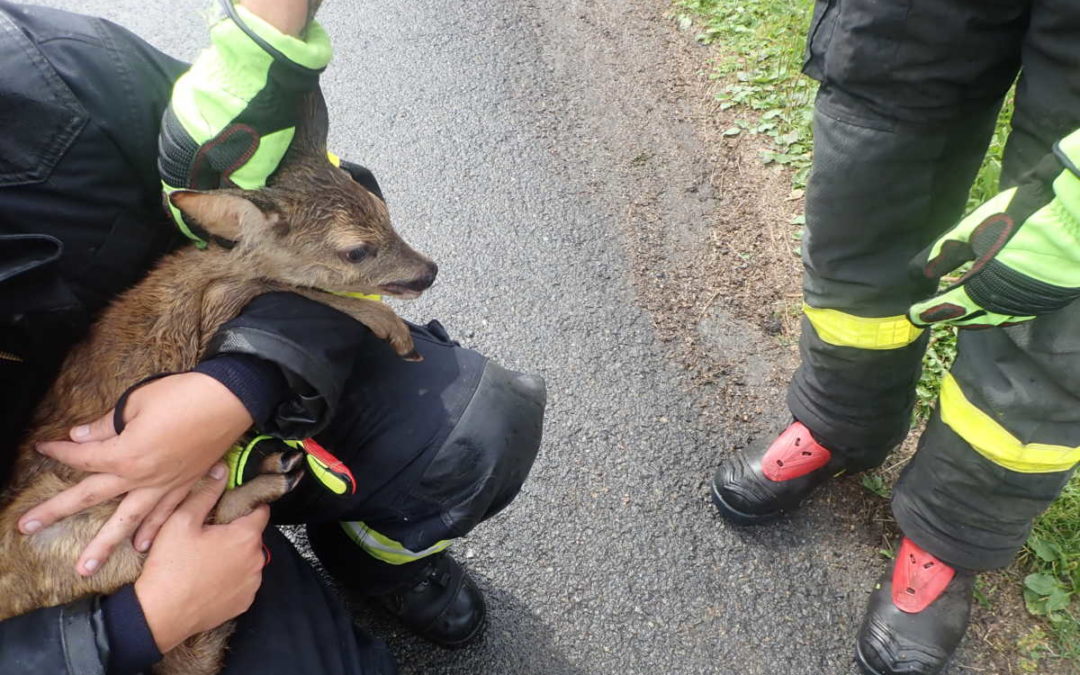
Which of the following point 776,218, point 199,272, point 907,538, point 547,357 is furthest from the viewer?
point 776,218

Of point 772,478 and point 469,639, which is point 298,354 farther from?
point 772,478

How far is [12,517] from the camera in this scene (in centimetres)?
→ 170

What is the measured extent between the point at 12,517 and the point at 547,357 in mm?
1710

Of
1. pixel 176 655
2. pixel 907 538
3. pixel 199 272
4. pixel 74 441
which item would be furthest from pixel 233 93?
pixel 907 538

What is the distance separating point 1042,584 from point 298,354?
2091 millimetres

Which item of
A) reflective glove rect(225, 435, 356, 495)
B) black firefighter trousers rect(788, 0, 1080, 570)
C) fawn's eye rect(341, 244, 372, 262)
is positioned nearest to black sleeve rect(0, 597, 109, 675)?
reflective glove rect(225, 435, 356, 495)

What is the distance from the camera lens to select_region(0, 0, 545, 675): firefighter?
5.34 feet

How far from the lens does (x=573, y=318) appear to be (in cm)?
304

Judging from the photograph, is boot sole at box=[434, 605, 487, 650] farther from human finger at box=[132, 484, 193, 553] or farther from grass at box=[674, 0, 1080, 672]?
grass at box=[674, 0, 1080, 672]

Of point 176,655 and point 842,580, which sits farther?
point 842,580

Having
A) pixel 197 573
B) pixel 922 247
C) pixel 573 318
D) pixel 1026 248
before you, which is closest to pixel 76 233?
pixel 197 573

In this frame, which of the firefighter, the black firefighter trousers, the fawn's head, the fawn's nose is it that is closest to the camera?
the firefighter

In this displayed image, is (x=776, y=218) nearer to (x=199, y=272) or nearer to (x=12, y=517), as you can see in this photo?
(x=199, y=272)

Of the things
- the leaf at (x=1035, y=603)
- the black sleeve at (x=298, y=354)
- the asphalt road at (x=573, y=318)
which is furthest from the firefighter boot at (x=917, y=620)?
the black sleeve at (x=298, y=354)
